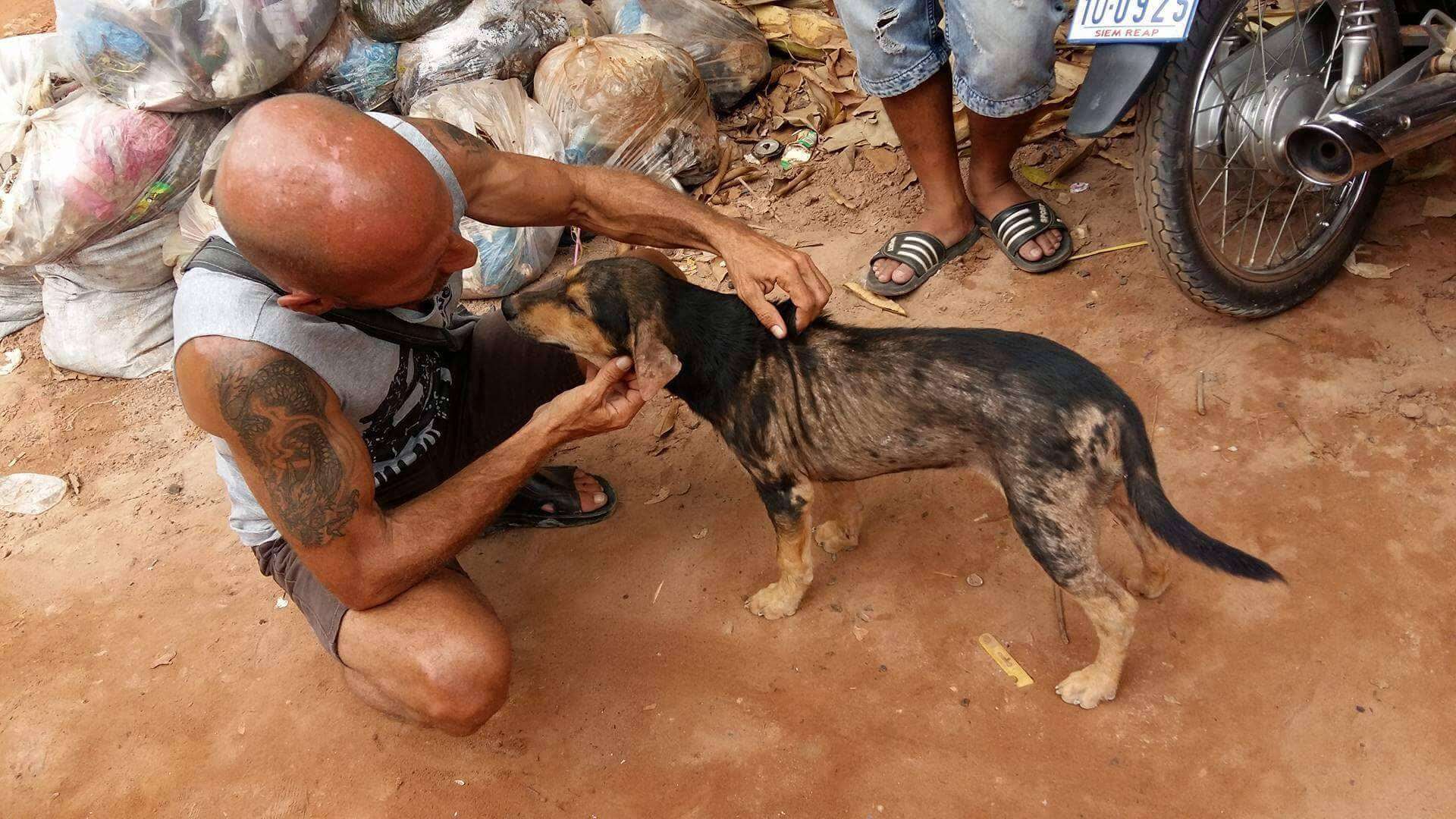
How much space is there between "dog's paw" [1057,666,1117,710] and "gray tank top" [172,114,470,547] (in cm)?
242

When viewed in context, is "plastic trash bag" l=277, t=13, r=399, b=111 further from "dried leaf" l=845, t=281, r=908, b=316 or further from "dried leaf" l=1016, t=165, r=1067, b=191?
"dried leaf" l=1016, t=165, r=1067, b=191

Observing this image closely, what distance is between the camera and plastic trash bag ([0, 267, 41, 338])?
6043 mm

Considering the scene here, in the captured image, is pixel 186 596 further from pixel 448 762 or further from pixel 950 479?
pixel 950 479

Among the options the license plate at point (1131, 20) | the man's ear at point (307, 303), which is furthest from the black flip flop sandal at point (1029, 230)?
the man's ear at point (307, 303)

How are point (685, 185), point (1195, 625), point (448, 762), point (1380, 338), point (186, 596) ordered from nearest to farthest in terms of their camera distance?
point (1195, 625), point (448, 762), point (1380, 338), point (186, 596), point (685, 185)

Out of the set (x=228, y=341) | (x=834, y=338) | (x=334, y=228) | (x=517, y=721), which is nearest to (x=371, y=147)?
(x=334, y=228)

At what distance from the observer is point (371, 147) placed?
2600mm

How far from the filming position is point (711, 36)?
641 cm

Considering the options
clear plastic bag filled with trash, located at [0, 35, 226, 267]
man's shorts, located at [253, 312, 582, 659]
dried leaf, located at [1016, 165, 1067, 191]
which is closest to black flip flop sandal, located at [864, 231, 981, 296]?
dried leaf, located at [1016, 165, 1067, 191]

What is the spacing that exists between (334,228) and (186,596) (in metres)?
2.63

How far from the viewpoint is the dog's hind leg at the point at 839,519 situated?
12.2 feet

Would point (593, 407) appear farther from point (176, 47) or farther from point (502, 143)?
point (176, 47)

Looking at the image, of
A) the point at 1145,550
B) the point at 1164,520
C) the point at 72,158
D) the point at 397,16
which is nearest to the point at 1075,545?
the point at 1164,520

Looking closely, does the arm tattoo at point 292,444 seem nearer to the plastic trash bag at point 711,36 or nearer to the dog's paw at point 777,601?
the dog's paw at point 777,601
